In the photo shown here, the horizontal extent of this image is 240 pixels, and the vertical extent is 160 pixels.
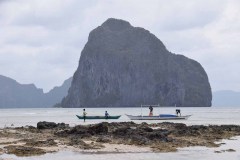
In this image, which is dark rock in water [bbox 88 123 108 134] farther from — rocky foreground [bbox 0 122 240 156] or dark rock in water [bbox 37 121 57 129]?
dark rock in water [bbox 37 121 57 129]

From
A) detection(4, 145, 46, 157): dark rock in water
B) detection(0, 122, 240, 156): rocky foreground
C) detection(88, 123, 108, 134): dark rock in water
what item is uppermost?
detection(88, 123, 108, 134): dark rock in water

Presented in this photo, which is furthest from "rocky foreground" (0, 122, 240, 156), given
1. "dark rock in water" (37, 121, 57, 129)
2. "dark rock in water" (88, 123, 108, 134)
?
"dark rock in water" (37, 121, 57, 129)

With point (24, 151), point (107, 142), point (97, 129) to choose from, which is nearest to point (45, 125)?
point (97, 129)

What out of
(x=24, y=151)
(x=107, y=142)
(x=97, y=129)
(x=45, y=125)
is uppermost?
(x=45, y=125)

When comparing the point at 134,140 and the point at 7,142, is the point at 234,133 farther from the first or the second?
the point at 7,142

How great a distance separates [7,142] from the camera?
41281mm

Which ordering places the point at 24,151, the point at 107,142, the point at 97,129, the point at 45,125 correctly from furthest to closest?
the point at 45,125, the point at 97,129, the point at 107,142, the point at 24,151

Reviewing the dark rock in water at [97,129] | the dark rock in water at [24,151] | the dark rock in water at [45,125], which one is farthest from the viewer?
the dark rock in water at [45,125]

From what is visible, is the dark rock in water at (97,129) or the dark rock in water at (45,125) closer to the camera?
the dark rock in water at (97,129)

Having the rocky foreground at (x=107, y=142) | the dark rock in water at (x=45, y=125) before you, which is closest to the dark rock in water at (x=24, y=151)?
the rocky foreground at (x=107, y=142)

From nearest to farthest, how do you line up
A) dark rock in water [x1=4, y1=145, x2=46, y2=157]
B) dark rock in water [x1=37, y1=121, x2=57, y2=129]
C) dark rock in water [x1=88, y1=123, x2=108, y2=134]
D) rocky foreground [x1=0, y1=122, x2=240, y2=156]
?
dark rock in water [x1=4, y1=145, x2=46, y2=157] < rocky foreground [x1=0, y1=122, x2=240, y2=156] < dark rock in water [x1=88, y1=123, x2=108, y2=134] < dark rock in water [x1=37, y1=121, x2=57, y2=129]

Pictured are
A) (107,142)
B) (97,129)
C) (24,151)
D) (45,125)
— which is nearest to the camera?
(24,151)

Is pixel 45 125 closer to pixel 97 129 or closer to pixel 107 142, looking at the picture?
pixel 97 129

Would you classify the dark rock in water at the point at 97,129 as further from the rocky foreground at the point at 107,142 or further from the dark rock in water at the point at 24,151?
the dark rock in water at the point at 24,151
